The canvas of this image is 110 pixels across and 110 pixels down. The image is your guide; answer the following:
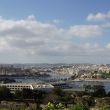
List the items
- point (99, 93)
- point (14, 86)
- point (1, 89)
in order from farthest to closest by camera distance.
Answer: point (14, 86) < point (99, 93) < point (1, 89)

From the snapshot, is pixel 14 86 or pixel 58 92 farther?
pixel 14 86

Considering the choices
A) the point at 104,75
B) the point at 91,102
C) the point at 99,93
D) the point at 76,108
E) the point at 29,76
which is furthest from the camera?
the point at 29,76

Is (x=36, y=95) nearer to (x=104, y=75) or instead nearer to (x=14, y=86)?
(x=14, y=86)

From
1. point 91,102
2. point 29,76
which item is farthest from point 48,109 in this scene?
point 29,76

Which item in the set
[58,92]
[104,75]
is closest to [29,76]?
[104,75]

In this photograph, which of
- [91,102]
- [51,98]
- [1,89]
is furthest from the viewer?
[1,89]

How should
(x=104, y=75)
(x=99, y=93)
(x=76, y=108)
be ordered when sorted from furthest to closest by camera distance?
(x=104, y=75), (x=99, y=93), (x=76, y=108)

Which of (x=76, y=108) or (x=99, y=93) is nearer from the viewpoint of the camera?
(x=76, y=108)

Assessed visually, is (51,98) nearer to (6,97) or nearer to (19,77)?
(6,97)
